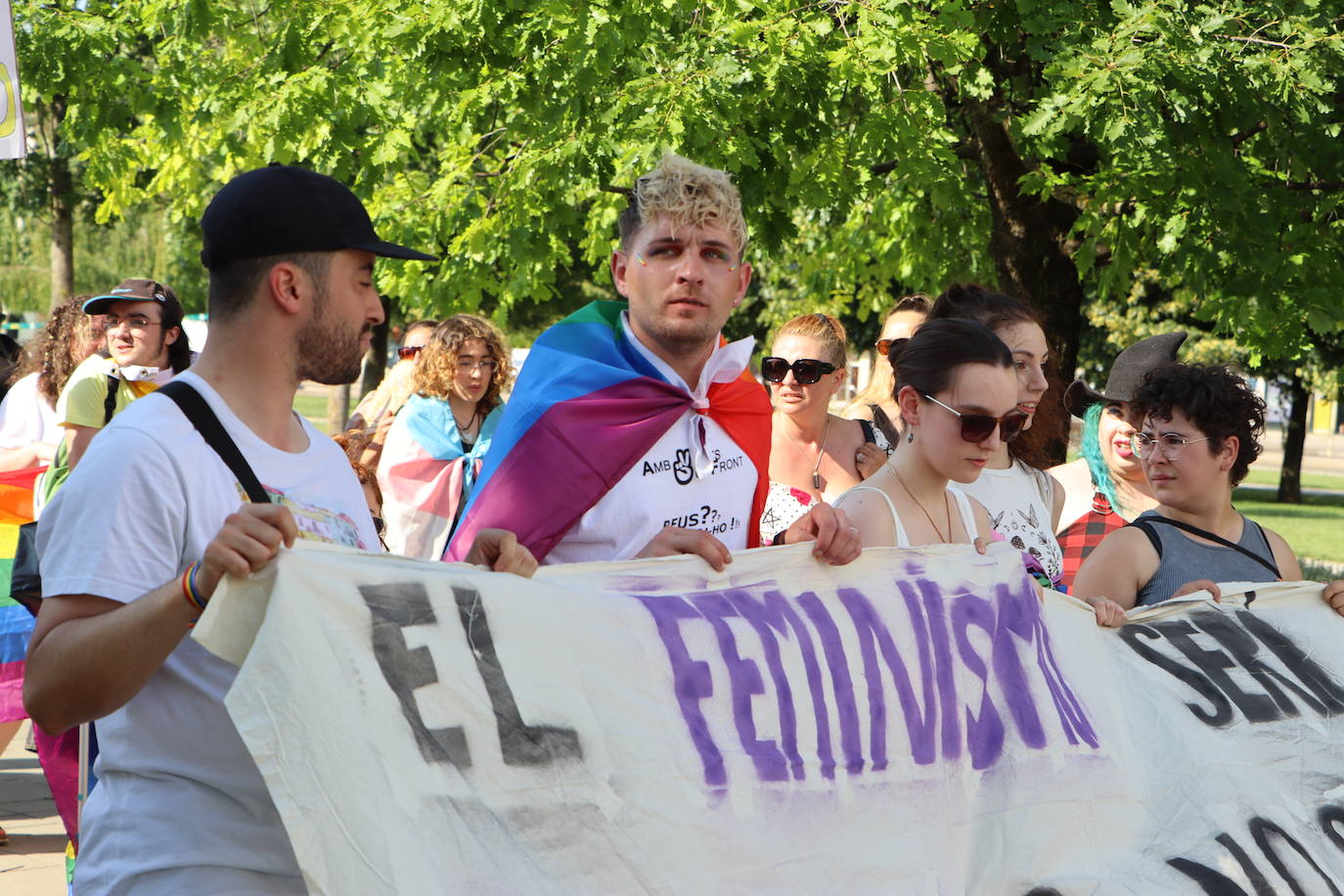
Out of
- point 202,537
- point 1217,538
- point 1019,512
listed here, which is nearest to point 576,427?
point 202,537

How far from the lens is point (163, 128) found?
9.51 m

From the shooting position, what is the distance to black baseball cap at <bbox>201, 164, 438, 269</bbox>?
2.34m

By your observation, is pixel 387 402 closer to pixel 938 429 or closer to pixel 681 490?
pixel 681 490

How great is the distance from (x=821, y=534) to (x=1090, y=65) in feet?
15.0

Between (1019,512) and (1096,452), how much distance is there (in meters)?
1.06

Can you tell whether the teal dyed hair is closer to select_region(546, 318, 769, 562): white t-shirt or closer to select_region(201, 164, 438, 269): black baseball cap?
select_region(546, 318, 769, 562): white t-shirt

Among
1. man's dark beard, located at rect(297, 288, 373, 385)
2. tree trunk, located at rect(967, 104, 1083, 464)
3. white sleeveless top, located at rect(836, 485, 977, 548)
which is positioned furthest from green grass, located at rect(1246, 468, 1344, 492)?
man's dark beard, located at rect(297, 288, 373, 385)

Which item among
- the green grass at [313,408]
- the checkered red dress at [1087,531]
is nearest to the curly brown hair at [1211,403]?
the checkered red dress at [1087,531]

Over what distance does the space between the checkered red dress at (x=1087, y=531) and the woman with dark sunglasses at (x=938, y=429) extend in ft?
5.09

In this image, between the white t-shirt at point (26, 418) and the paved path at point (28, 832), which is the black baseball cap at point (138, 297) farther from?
the paved path at point (28, 832)

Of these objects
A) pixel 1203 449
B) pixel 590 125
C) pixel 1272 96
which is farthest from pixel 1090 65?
pixel 1203 449

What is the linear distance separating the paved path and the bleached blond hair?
3.57 m

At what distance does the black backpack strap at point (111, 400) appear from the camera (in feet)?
17.2

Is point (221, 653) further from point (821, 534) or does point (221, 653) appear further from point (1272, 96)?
point (1272, 96)
